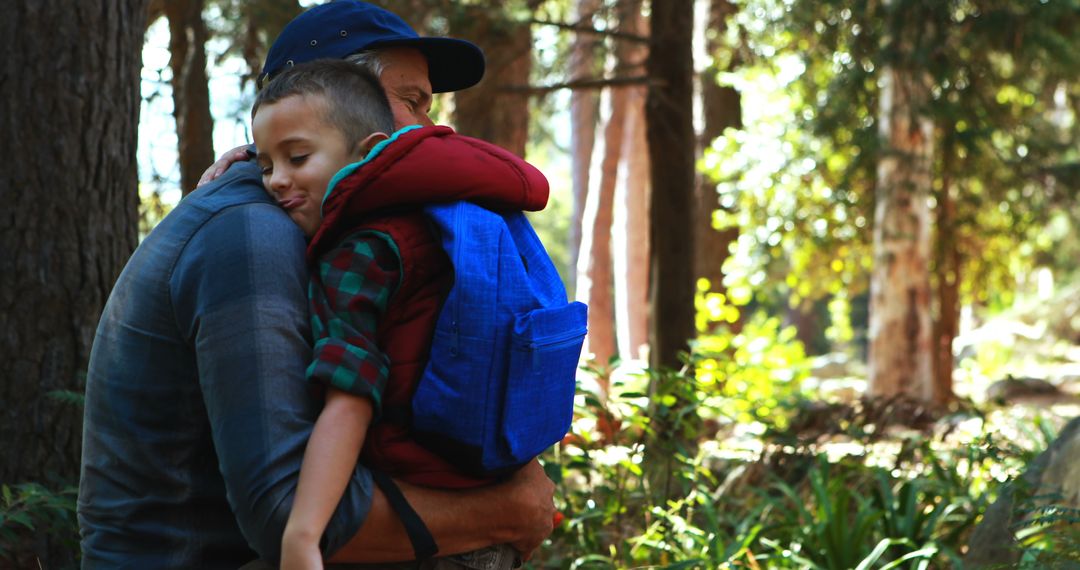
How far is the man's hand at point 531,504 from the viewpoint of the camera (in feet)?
6.94

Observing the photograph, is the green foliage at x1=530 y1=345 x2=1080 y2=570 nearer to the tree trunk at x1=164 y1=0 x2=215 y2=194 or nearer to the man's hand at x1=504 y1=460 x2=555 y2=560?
the man's hand at x1=504 y1=460 x2=555 y2=560

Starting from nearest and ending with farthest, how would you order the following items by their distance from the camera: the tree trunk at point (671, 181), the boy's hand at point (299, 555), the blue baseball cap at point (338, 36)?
the boy's hand at point (299, 555) → the blue baseball cap at point (338, 36) → the tree trunk at point (671, 181)

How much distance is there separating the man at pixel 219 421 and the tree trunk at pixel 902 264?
11.2 m

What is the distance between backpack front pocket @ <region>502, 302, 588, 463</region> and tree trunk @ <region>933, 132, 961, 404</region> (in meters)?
11.8

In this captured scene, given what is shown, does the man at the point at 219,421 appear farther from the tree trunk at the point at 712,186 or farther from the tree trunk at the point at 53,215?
the tree trunk at the point at 712,186

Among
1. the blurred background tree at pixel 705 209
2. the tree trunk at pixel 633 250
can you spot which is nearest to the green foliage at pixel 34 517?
the blurred background tree at pixel 705 209

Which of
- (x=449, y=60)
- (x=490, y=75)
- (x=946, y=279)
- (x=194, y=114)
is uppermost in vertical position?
(x=490, y=75)

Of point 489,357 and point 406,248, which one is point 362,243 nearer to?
point 406,248

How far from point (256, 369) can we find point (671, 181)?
5.99m

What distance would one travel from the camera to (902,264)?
12.9m

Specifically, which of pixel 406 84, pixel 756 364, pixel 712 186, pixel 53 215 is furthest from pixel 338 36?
pixel 712 186

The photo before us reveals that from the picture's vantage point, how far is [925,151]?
42.0 ft

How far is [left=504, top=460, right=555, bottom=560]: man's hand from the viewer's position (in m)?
2.12

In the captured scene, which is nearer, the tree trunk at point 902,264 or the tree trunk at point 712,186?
the tree trunk at point 902,264
